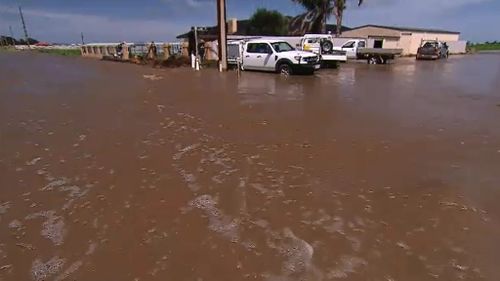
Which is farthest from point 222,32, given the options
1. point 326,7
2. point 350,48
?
point 326,7

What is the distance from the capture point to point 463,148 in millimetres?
6242

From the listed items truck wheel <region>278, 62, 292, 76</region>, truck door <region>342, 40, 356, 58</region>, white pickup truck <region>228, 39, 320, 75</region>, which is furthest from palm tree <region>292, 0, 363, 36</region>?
truck wheel <region>278, 62, 292, 76</region>

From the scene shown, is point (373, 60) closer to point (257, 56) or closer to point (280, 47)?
point (280, 47)

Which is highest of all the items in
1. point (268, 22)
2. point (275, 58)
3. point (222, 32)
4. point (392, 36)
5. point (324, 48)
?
point (268, 22)

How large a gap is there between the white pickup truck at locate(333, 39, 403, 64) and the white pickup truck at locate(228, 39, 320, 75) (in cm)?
858

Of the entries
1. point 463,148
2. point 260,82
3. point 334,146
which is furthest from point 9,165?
point 260,82

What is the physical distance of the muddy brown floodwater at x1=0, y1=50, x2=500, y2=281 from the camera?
310 centimetres

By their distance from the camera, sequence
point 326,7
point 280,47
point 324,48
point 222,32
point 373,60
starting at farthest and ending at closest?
point 326,7 → point 373,60 → point 324,48 → point 222,32 → point 280,47

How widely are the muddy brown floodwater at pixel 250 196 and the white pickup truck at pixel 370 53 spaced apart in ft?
63.6

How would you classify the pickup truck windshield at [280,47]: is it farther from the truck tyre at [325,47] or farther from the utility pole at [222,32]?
Result: the truck tyre at [325,47]

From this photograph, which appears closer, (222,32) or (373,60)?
(222,32)

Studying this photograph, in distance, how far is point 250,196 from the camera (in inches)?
172

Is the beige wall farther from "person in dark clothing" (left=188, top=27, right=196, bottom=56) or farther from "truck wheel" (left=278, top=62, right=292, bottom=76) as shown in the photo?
"truck wheel" (left=278, top=62, right=292, bottom=76)

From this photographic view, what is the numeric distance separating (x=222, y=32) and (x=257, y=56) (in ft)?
8.35
